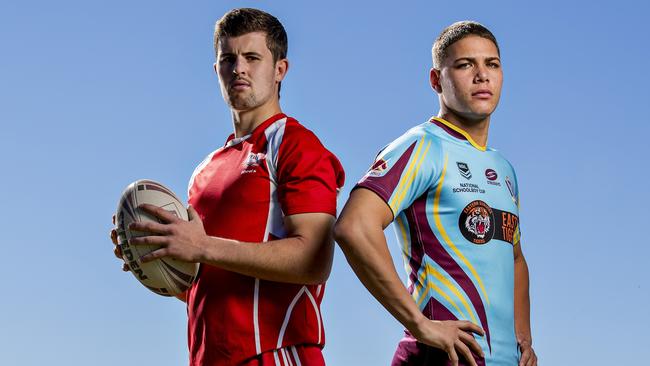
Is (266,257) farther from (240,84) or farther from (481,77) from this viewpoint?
(481,77)

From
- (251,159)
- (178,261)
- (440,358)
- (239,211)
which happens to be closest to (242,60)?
(251,159)

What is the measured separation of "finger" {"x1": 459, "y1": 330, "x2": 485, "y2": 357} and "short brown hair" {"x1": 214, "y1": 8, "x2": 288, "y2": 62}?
1.98 metres

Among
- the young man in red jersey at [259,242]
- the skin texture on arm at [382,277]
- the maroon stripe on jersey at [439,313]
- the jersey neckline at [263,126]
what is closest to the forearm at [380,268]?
the skin texture on arm at [382,277]

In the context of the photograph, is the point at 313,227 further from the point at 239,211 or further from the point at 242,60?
the point at 242,60

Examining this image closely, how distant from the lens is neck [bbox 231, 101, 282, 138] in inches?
207

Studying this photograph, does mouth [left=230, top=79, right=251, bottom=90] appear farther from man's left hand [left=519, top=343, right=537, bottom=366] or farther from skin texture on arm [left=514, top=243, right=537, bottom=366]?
man's left hand [left=519, top=343, right=537, bottom=366]

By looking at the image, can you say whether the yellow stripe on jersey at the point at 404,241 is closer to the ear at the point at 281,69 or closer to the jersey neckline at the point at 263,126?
the jersey neckline at the point at 263,126

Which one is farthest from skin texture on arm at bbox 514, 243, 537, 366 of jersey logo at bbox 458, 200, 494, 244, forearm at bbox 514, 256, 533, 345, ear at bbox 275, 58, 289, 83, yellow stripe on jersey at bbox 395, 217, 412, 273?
ear at bbox 275, 58, 289, 83

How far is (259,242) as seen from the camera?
Result: 15.4ft

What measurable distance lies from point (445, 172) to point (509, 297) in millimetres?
790

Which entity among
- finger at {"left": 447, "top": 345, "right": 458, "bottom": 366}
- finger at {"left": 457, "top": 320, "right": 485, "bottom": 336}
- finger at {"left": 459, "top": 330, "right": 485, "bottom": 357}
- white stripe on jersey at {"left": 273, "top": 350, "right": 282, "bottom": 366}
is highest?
finger at {"left": 457, "top": 320, "right": 485, "bottom": 336}

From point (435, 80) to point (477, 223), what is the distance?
98cm

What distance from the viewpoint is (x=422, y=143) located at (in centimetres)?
488

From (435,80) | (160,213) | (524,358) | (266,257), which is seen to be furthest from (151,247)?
(524,358)
